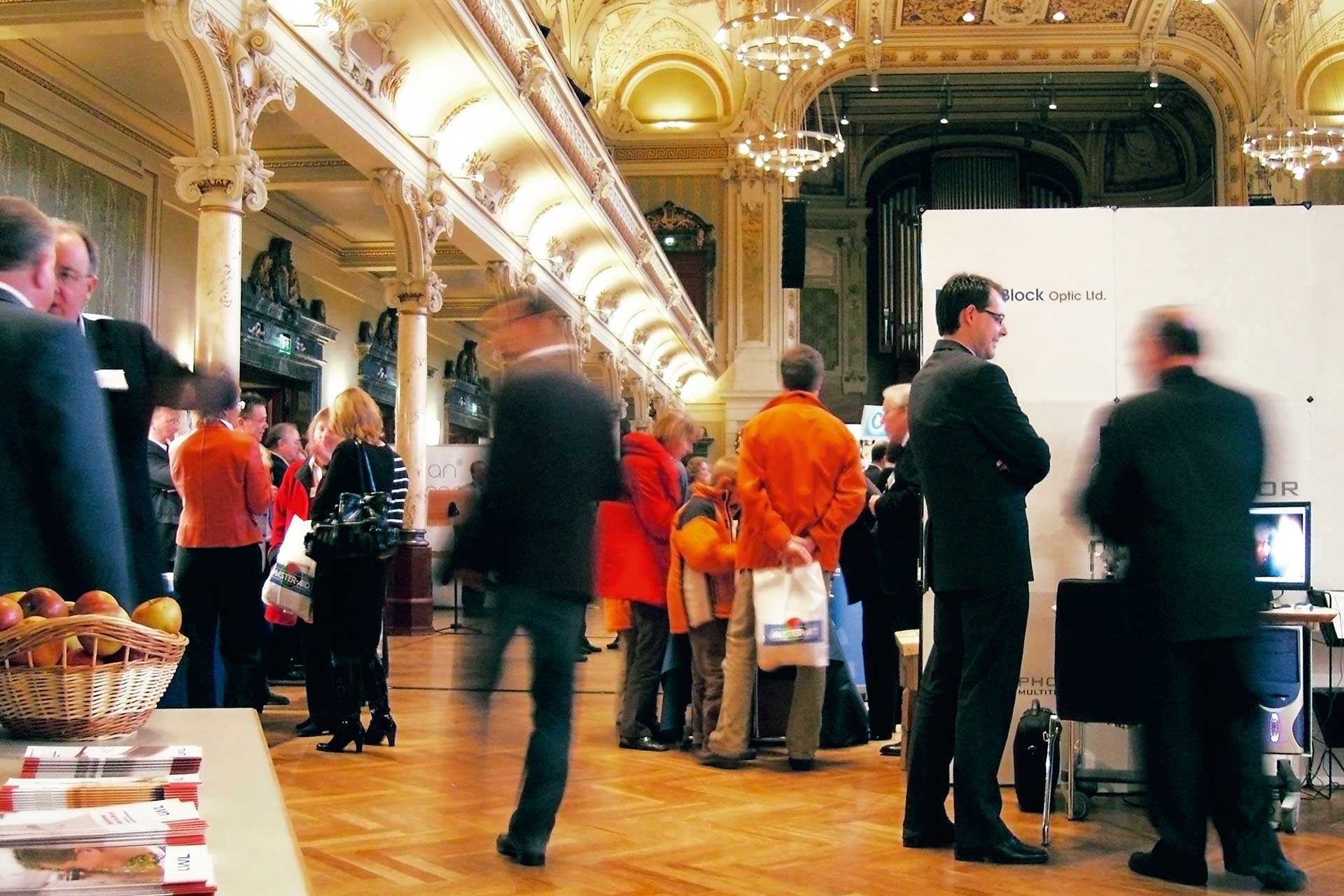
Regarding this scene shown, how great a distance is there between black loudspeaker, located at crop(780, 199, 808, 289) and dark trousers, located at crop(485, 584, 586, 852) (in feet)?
55.1

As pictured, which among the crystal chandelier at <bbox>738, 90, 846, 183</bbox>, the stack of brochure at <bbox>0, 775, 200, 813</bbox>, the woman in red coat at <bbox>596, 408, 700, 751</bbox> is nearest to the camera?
the stack of brochure at <bbox>0, 775, 200, 813</bbox>

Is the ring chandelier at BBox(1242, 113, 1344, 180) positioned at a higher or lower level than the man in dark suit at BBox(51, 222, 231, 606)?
higher

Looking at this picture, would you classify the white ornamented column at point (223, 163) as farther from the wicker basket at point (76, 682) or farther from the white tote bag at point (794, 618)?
the wicker basket at point (76, 682)

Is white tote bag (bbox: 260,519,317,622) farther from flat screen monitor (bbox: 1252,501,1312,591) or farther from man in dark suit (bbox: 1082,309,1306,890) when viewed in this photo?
flat screen monitor (bbox: 1252,501,1312,591)

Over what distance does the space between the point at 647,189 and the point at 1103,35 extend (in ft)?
25.0

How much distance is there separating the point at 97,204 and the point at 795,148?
13694 millimetres

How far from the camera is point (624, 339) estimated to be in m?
20.5

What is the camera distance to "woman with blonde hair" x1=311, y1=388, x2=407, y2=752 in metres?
4.98

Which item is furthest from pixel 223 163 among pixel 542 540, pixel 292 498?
pixel 542 540

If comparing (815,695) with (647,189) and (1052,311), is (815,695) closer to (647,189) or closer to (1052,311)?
(1052,311)

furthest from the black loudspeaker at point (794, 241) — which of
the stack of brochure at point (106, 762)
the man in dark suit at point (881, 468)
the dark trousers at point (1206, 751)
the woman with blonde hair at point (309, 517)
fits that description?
the stack of brochure at point (106, 762)

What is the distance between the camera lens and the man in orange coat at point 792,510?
4758mm

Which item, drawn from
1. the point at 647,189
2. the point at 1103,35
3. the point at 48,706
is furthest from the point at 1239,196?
the point at 48,706

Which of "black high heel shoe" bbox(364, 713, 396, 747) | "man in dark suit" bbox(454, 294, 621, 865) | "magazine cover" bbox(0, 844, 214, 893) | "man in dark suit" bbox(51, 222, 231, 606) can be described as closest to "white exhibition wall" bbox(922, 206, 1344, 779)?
"man in dark suit" bbox(454, 294, 621, 865)
